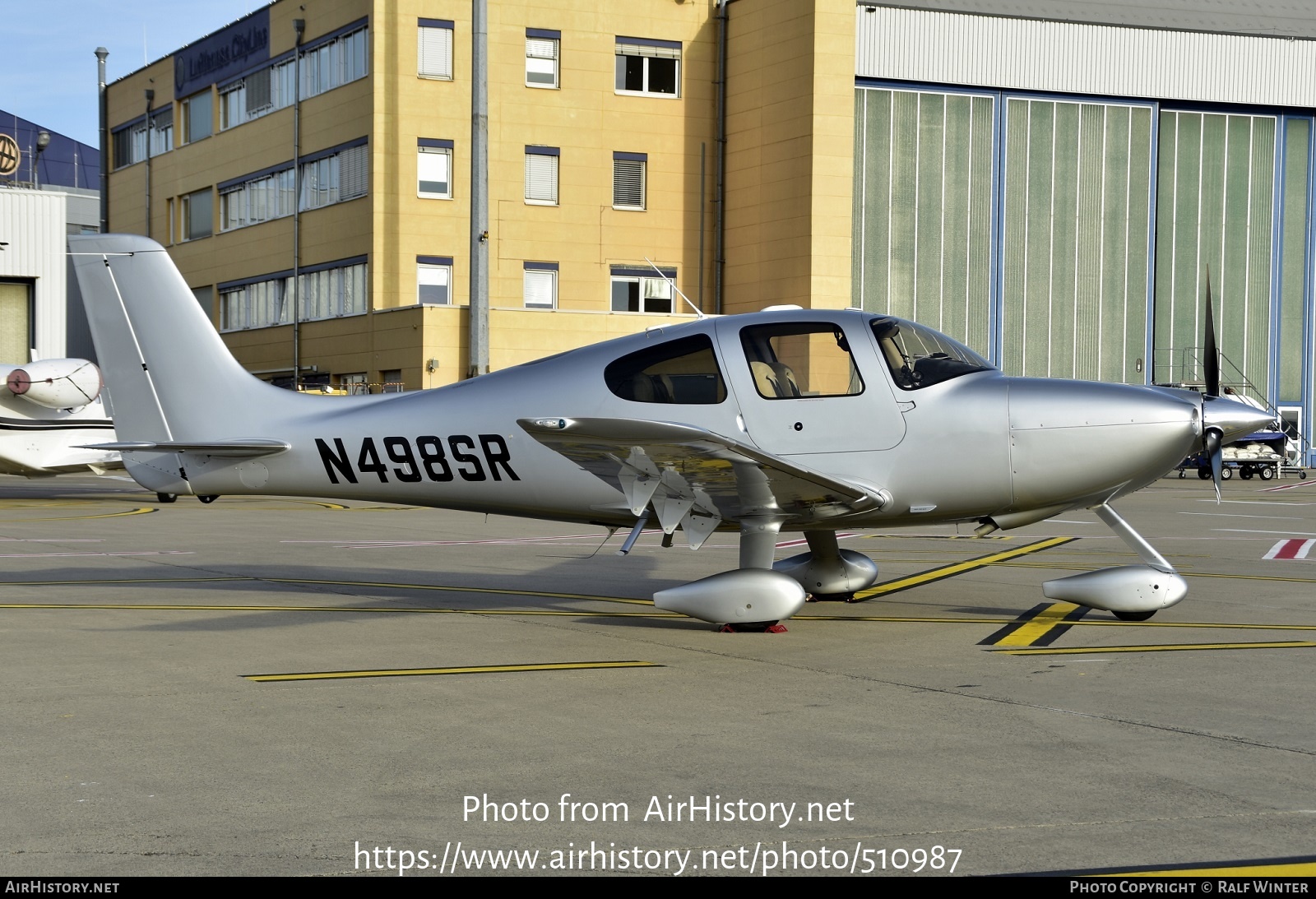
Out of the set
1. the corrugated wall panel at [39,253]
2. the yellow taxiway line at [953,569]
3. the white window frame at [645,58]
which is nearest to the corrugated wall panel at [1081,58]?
the white window frame at [645,58]

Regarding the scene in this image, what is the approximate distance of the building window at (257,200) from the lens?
48.0 meters

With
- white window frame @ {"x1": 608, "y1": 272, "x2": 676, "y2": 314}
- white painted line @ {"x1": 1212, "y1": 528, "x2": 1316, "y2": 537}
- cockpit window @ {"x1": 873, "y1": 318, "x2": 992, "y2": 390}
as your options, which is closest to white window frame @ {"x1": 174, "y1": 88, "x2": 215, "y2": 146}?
white window frame @ {"x1": 608, "y1": 272, "x2": 676, "y2": 314}

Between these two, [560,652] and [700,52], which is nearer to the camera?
[560,652]

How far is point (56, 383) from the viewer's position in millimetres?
24641

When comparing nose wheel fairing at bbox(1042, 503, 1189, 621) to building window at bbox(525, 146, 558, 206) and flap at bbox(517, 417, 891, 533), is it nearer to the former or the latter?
flap at bbox(517, 417, 891, 533)

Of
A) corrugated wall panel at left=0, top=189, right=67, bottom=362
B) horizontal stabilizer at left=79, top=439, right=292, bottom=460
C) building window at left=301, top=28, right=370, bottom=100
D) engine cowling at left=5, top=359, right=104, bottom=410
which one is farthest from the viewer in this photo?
building window at left=301, top=28, right=370, bottom=100

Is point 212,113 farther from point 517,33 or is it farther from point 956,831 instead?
point 956,831

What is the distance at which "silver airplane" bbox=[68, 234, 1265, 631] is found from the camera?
9.92m

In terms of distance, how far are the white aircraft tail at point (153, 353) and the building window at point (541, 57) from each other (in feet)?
108

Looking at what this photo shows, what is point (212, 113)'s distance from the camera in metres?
51.9

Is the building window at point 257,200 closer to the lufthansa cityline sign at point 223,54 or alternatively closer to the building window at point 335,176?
the building window at point 335,176

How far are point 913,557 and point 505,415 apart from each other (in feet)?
24.2

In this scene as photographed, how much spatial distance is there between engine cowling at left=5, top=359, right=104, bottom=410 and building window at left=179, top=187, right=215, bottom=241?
2907cm
